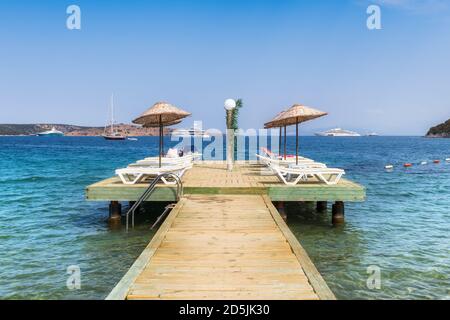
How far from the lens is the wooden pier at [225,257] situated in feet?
15.5

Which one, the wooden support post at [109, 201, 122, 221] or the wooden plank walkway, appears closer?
the wooden plank walkway

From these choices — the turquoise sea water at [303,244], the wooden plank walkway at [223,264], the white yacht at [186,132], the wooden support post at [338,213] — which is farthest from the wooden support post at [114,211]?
the white yacht at [186,132]

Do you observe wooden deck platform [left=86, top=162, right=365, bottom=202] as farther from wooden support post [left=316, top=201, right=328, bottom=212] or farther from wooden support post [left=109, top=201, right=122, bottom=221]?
wooden support post [left=316, top=201, right=328, bottom=212]

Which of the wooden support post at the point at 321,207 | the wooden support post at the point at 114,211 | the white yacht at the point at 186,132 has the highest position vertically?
the white yacht at the point at 186,132

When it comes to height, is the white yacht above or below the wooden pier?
above

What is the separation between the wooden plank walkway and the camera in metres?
4.70

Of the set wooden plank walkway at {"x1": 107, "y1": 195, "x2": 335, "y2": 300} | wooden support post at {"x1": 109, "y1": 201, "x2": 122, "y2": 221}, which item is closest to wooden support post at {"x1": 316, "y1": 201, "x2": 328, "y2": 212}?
wooden plank walkway at {"x1": 107, "y1": 195, "x2": 335, "y2": 300}

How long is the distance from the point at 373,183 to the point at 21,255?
22.8 metres

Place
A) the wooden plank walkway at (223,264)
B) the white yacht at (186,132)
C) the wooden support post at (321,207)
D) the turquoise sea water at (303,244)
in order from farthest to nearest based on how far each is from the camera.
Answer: the white yacht at (186,132)
the wooden support post at (321,207)
the turquoise sea water at (303,244)
the wooden plank walkway at (223,264)

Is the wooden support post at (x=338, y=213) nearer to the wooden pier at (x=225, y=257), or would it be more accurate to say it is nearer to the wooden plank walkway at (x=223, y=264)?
the wooden pier at (x=225, y=257)

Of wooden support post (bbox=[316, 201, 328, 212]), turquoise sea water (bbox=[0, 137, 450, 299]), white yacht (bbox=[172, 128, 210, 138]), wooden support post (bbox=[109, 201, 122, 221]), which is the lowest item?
turquoise sea water (bbox=[0, 137, 450, 299])

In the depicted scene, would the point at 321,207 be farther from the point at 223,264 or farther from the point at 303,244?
the point at 223,264

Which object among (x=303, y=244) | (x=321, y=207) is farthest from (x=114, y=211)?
(x=321, y=207)

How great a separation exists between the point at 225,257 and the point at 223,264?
31cm
